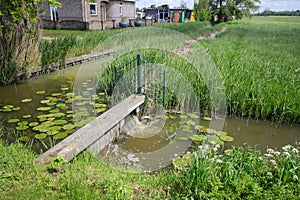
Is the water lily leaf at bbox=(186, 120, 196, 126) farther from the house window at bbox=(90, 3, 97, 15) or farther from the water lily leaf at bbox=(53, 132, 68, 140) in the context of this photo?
the house window at bbox=(90, 3, 97, 15)

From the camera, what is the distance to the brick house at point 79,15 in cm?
1825

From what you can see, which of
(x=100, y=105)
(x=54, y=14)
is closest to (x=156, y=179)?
(x=100, y=105)

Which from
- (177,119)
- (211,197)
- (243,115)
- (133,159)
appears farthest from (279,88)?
(211,197)

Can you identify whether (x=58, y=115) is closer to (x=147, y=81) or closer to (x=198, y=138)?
(x=147, y=81)

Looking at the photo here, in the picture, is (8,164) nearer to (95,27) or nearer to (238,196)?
(238,196)

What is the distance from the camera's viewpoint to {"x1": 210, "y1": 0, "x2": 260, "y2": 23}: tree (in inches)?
1246

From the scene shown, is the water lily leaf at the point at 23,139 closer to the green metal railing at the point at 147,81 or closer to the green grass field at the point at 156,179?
the green grass field at the point at 156,179

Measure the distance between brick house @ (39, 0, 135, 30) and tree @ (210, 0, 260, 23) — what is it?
15158mm

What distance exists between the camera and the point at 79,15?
1923cm

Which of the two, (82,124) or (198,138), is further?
(82,124)

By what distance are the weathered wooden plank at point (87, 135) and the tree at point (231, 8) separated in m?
30.9

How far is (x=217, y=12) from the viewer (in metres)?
32.3

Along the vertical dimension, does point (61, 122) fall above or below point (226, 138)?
above

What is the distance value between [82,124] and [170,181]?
2126 mm
